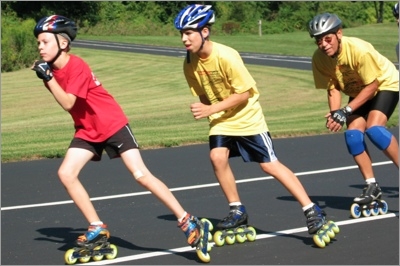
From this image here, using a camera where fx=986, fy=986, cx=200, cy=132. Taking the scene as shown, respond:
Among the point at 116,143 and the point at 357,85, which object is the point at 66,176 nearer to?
the point at 116,143

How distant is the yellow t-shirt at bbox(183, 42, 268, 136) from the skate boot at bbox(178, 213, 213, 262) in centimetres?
96

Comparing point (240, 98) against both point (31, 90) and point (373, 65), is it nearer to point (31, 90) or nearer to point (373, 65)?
point (373, 65)

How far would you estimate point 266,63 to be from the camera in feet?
127

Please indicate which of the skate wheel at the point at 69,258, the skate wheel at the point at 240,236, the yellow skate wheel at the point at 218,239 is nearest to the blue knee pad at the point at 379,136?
the skate wheel at the point at 240,236

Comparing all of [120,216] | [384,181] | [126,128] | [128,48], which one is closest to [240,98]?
[126,128]

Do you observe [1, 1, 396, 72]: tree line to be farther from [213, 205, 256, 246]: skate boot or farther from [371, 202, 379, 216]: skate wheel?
[213, 205, 256, 246]: skate boot

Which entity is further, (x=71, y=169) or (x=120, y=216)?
(x=120, y=216)

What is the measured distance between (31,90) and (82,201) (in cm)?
2405

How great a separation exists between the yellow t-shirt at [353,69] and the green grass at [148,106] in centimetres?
627

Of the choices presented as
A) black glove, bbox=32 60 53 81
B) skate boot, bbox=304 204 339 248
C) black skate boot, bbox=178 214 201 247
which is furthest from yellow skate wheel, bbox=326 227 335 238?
black glove, bbox=32 60 53 81

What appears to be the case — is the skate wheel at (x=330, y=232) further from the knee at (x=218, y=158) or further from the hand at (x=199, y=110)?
the hand at (x=199, y=110)

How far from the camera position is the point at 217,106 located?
8.16 metres

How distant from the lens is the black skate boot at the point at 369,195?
9508 mm

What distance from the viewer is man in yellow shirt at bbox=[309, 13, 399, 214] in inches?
356
